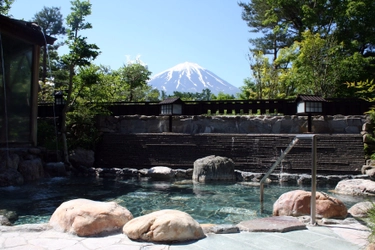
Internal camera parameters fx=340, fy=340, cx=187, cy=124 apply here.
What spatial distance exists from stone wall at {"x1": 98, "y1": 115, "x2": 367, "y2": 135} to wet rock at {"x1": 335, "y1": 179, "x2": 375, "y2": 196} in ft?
15.2

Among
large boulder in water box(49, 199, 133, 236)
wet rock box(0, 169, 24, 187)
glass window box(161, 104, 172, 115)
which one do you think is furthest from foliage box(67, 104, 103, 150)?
large boulder in water box(49, 199, 133, 236)

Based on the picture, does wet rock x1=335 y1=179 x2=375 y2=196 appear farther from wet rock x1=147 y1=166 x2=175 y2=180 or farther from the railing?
wet rock x1=147 y1=166 x2=175 y2=180

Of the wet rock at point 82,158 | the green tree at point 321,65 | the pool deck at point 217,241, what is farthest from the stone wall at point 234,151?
the pool deck at point 217,241

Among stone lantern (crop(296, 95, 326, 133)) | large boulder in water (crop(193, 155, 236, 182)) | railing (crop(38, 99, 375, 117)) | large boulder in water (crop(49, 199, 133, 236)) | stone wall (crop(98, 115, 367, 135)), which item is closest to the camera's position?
large boulder in water (crop(49, 199, 133, 236))

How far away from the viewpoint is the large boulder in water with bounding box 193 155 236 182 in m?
11.4

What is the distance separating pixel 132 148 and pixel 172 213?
1055cm

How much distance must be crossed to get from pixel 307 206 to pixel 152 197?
423 centimetres

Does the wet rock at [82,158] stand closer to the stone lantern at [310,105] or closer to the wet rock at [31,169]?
the wet rock at [31,169]

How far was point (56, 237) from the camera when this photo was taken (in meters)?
4.21

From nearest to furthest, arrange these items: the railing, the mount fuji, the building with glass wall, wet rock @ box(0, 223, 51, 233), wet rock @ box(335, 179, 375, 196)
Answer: wet rock @ box(0, 223, 51, 233)
wet rock @ box(335, 179, 375, 196)
the building with glass wall
the railing
the mount fuji

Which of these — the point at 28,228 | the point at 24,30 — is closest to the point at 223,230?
the point at 28,228

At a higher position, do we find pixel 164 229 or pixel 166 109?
pixel 166 109

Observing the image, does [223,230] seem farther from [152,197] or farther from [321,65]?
[321,65]

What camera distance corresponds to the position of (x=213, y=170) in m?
11.4
